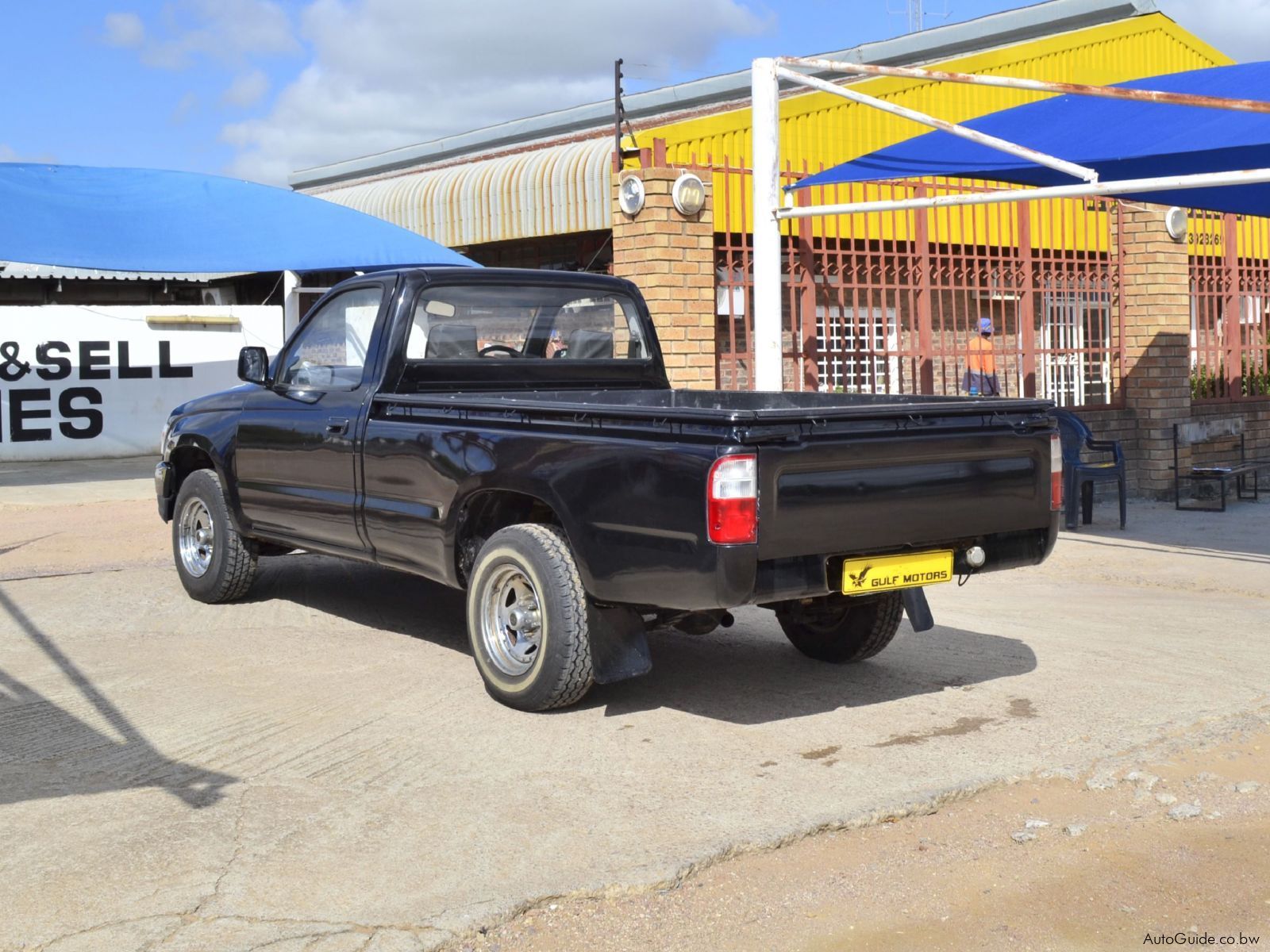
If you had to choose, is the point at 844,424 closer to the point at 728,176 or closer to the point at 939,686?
the point at 939,686

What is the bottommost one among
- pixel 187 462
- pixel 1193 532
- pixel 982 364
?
pixel 1193 532

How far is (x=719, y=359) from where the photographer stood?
11.6m

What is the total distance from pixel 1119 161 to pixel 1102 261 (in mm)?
5736

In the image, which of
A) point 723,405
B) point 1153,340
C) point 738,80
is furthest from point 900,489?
point 738,80

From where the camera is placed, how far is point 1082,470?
37.6 ft

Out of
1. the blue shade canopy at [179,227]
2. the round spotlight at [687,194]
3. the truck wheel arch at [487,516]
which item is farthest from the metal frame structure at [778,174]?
the blue shade canopy at [179,227]

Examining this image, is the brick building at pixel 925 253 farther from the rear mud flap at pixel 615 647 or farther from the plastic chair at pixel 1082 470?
the rear mud flap at pixel 615 647

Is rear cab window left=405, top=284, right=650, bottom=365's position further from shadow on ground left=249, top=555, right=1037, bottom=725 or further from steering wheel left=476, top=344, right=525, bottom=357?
shadow on ground left=249, top=555, right=1037, bottom=725

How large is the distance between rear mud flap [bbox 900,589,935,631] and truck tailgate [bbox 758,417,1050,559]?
53 cm

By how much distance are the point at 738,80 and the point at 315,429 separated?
59.6 ft

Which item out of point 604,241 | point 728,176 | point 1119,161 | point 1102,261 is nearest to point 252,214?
point 604,241

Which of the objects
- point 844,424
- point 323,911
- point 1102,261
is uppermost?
point 1102,261

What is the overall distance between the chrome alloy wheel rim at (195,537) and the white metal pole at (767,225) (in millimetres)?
3780

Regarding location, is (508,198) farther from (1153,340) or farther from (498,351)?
(498,351)
